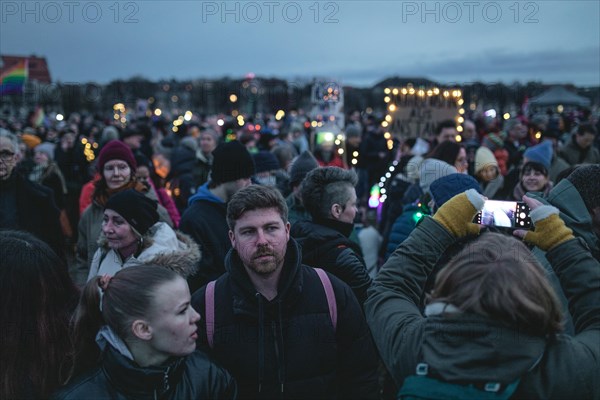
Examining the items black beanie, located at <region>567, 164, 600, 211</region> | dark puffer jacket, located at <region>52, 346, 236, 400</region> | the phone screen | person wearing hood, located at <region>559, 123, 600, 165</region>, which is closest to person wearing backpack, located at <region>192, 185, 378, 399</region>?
dark puffer jacket, located at <region>52, 346, 236, 400</region>

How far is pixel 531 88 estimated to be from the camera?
51.5m

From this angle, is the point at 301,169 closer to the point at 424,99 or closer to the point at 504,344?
the point at 504,344

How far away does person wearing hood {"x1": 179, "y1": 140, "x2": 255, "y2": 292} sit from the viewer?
147 inches

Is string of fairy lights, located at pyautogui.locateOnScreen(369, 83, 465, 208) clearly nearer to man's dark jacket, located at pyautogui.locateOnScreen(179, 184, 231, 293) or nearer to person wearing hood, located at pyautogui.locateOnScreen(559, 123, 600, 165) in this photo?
person wearing hood, located at pyautogui.locateOnScreen(559, 123, 600, 165)

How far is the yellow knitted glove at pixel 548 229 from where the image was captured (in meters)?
1.79

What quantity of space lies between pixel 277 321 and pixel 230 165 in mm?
1962

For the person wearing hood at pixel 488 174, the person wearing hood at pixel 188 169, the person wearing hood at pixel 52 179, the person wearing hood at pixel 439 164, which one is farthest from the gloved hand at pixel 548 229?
the person wearing hood at pixel 52 179

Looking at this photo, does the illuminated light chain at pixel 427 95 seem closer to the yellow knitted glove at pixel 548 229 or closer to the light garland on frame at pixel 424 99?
the light garland on frame at pixel 424 99

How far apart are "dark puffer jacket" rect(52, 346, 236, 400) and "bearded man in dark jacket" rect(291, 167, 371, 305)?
113 cm

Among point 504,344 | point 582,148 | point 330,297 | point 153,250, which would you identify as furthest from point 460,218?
point 582,148

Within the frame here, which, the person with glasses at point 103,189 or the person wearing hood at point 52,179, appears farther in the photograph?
the person wearing hood at point 52,179

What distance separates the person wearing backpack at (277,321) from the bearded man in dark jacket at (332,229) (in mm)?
482

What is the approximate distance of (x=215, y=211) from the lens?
12.9 ft

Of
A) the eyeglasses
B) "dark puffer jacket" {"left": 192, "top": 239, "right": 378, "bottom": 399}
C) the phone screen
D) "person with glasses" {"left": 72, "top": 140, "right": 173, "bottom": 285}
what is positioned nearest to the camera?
"dark puffer jacket" {"left": 192, "top": 239, "right": 378, "bottom": 399}
